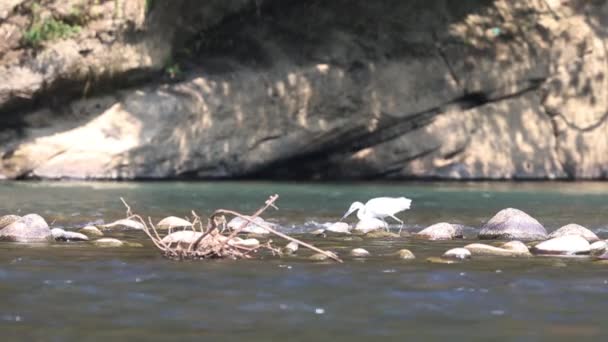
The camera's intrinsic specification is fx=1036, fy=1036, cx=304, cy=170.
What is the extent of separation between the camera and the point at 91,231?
8117 millimetres

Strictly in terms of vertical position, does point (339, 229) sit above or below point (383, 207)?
below

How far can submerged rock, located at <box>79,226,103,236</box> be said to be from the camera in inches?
314

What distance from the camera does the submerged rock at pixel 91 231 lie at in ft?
26.1

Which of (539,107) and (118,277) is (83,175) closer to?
(539,107)

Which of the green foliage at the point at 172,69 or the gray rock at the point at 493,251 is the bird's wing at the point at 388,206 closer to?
the gray rock at the point at 493,251

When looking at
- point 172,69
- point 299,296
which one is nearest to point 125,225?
point 299,296

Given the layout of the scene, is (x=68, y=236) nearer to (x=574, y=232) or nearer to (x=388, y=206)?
(x=388, y=206)

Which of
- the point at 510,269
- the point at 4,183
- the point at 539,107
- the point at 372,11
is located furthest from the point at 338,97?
the point at 510,269

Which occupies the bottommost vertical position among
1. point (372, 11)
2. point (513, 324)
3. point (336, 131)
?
point (513, 324)

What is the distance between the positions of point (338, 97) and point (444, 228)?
32.8 feet

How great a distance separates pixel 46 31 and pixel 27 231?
8.86 m

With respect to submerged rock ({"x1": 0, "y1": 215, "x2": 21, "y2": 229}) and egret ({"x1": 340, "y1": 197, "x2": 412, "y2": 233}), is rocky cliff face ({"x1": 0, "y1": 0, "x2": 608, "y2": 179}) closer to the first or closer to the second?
submerged rock ({"x1": 0, "y1": 215, "x2": 21, "y2": 229})

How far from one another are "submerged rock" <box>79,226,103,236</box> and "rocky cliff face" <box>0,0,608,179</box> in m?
8.01

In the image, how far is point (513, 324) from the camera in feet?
13.9
